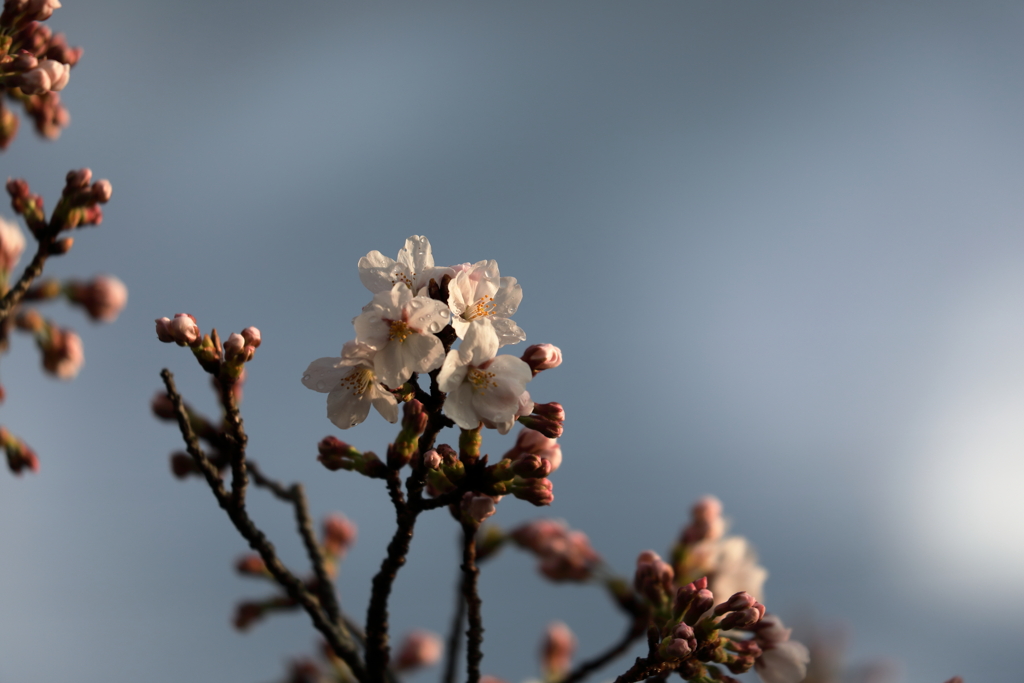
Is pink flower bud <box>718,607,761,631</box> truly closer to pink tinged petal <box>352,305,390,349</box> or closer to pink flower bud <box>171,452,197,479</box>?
pink tinged petal <box>352,305,390,349</box>

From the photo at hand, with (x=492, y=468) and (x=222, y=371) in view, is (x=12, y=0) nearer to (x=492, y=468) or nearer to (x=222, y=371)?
(x=222, y=371)

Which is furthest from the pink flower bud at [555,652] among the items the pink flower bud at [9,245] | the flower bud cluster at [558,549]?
the pink flower bud at [9,245]

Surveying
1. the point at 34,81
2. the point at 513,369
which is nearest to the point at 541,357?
the point at 513,369

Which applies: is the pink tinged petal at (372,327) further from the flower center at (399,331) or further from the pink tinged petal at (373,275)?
the pink tinged petal at (373,275)

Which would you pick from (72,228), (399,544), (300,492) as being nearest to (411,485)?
(399,544)

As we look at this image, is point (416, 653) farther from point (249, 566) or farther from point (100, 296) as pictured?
point (100, 296)

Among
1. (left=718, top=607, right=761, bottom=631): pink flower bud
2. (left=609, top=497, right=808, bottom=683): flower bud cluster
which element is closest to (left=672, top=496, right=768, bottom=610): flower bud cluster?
(left=609, top=497, right=808, bottom=683): flower bud cluster
